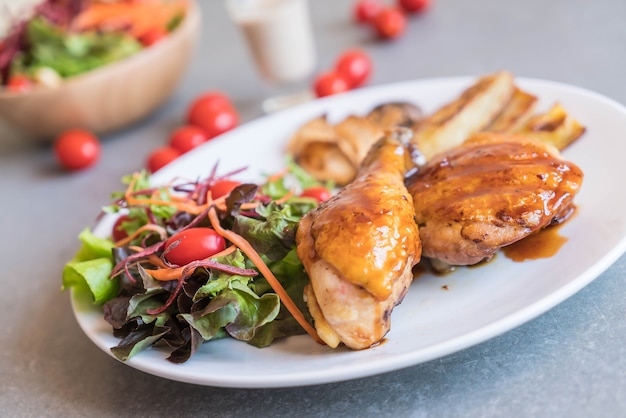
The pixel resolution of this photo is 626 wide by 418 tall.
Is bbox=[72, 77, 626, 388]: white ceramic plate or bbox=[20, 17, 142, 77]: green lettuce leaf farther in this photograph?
bbox=[20, 17, 142, 77]: green lettuce leaf

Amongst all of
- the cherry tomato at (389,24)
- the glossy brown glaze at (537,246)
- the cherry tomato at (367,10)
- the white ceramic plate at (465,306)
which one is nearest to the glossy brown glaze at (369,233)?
the white ceramic plate at (465,306)

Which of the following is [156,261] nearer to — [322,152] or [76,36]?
[322,152]

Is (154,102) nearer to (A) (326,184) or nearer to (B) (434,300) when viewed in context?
(A) (326,184)

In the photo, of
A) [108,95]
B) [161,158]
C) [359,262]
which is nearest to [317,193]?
[359,262]

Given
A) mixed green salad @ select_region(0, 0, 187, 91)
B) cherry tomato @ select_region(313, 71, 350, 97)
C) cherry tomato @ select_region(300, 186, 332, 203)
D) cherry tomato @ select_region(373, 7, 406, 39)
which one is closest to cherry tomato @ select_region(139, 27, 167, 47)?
mixed green salad @ select_region(0, 0, 187, 91)

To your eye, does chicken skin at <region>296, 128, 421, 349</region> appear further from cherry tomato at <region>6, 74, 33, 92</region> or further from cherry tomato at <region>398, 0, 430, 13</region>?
cherry tomato at <region>398, 0, 430, 13</region>

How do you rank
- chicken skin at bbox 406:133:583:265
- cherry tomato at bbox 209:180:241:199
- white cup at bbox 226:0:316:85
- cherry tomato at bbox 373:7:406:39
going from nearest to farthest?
chicken skin at bbox 406:133:583:265 → cherry tomato at bbox 209:180:241:199 → white cup at bbox 226:0:316:85 → cherry tomato at bbox 373:7:406:39

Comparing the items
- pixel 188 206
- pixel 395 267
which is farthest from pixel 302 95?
pixel 395 267
